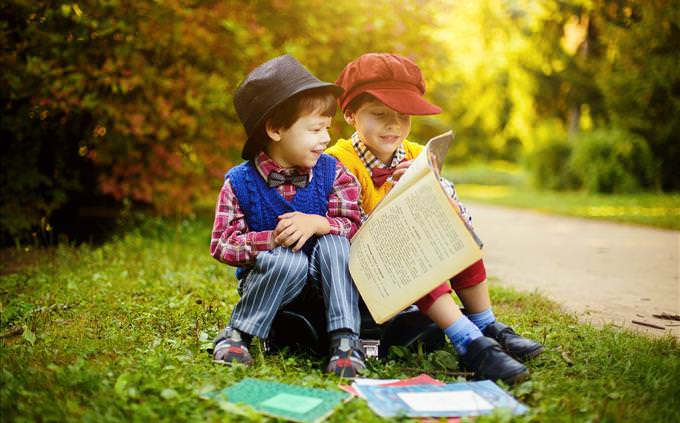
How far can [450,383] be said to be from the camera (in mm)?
2285

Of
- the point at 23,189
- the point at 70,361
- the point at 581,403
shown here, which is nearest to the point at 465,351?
the point at 581,403

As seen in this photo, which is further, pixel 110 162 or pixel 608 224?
pixel 608 224

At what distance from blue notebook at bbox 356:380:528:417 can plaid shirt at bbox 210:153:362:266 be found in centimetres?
71

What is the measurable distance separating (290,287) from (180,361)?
0.50 m

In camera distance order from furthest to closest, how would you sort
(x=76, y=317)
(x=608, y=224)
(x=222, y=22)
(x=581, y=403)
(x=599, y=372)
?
(x=608, y=224) → (x=222, y=22) → (x=76, y=317) → (x=599, y=372) → (x=581, y=403)

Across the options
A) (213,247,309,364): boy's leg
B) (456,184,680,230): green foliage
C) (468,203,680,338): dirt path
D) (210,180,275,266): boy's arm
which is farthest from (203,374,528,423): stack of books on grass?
(456,184,680,230): green foliage

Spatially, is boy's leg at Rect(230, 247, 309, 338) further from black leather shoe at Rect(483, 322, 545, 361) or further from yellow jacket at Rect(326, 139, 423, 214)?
black leather shoe at Rect(483, 322, 545, 361)

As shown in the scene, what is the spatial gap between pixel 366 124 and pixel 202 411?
4.84 feet

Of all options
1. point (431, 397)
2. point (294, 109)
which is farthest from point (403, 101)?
point (431, 397)

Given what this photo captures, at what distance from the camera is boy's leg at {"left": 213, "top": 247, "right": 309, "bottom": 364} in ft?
8.05

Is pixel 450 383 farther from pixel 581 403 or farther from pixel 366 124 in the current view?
pixel 366 124

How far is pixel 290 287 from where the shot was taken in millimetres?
2521

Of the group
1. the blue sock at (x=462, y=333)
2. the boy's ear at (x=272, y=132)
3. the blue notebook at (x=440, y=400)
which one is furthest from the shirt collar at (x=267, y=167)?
the blue notebook at (x=440, y=400)

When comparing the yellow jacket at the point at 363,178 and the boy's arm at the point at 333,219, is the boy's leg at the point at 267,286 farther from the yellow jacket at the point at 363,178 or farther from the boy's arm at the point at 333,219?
the yellow jacket at the point at 363,178
